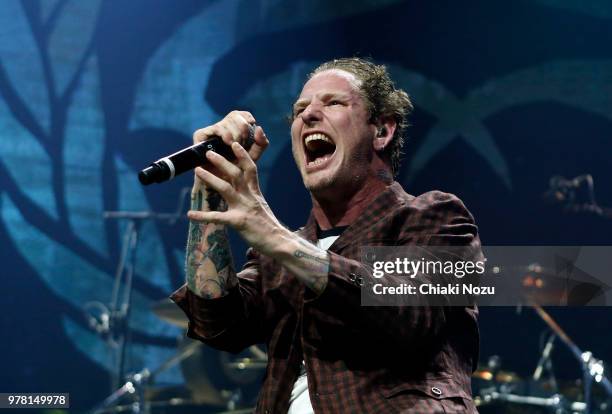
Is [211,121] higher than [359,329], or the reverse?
[211,121]

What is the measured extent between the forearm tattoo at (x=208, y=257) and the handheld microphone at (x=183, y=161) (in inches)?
6.3

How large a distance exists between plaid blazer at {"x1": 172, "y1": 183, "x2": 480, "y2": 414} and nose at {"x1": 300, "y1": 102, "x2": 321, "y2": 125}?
0.85ft

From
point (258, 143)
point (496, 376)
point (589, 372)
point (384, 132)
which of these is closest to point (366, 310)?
point (258, 143)

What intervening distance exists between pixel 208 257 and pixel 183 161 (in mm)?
306

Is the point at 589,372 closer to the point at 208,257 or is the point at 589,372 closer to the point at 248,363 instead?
the point at 248,363

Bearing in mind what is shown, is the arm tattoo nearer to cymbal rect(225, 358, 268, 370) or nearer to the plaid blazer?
the plaid blazer

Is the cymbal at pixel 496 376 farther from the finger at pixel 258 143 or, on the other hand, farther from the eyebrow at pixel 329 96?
the finger at pixel 258 143

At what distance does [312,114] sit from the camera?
6.15 ft

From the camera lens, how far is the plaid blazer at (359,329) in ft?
4.81

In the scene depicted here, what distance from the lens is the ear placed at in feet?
6.52

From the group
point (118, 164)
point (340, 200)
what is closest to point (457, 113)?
point (118, 164)

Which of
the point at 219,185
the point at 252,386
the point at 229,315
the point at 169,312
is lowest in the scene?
the point at 252,386

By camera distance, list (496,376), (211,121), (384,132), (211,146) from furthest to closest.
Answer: (211,121) < (496,376) < (384,132) < (211,146)

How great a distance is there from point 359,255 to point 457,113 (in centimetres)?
313
